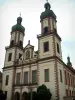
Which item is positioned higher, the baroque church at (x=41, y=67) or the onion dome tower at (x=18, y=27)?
the onion dome tower at (x=18, y=27)

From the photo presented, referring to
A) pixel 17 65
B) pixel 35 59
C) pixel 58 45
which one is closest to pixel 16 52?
pixel 17 65

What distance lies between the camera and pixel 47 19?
34.6m

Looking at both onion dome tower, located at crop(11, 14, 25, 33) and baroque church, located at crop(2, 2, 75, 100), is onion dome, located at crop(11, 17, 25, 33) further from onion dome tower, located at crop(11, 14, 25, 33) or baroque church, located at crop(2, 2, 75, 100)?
baroque church, located at crop(2, 2, 75, 100)

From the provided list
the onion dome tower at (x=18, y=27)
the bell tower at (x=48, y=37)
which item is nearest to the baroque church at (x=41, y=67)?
the bell tower at (x=48, y=37)

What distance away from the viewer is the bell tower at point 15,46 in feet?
124

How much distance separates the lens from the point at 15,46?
38.6 m

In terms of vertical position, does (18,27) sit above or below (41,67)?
above

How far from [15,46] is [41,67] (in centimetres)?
1172

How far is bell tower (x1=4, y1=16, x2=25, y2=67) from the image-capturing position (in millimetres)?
37838

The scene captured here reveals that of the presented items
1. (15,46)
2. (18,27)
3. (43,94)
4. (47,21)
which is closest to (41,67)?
(43,94)

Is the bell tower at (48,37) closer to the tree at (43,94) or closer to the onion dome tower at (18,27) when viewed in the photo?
the tree at (43,94)

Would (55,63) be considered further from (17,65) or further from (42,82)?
(17,65)

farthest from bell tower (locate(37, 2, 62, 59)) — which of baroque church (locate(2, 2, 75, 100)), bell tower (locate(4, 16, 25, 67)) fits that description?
bell tower (locate(4, 16, 25, 67))

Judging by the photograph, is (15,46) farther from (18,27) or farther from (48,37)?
(48,37)
